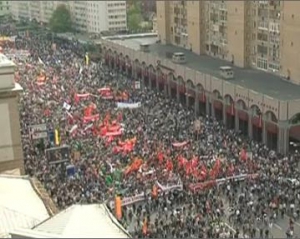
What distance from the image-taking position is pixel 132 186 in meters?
29.4

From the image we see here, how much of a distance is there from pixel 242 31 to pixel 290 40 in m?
6.70

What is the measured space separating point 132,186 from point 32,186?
11.2 meters

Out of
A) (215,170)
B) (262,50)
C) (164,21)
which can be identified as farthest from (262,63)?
(215,170)

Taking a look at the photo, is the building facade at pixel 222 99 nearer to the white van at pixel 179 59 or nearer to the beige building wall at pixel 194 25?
the white van at pixel 179 59

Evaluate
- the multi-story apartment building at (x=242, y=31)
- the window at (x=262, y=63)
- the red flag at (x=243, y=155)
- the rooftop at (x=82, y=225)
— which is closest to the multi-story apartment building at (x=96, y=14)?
the multi-story apartment building at (x=242, y=31)

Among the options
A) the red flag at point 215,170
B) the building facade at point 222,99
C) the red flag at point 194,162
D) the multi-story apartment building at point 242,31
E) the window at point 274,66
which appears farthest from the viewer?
the window at point 274,66

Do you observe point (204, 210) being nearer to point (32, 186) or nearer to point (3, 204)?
point (32, 186)

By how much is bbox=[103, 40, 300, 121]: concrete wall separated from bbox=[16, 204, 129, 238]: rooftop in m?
28.3

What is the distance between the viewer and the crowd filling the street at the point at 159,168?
26.6 meters

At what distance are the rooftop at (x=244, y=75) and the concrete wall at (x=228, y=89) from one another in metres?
0.64

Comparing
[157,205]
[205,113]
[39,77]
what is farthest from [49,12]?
[157,205]

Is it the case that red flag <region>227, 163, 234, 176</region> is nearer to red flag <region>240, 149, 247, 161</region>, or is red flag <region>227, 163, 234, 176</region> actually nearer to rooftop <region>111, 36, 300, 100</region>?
red flag <region>240, 149, 247, 161</region>

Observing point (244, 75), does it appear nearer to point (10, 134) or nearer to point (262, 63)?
point (262, 63)

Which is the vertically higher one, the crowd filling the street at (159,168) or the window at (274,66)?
the window at (274,66)
